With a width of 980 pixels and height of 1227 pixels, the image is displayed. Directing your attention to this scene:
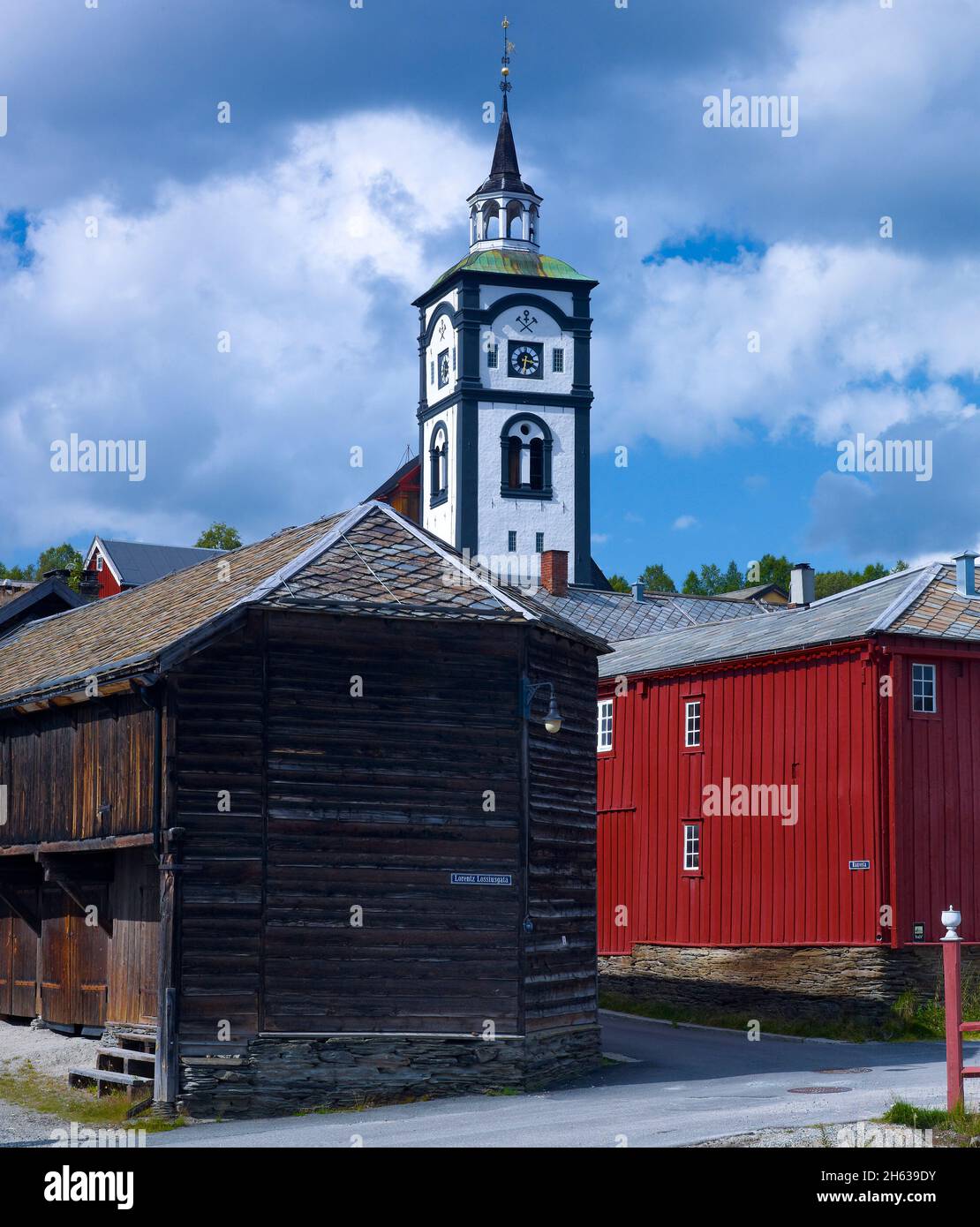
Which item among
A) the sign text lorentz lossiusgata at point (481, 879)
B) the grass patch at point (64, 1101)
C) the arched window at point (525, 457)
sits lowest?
the grass patch at point (64, 1101)

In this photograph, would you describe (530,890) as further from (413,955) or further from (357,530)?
(357,530)

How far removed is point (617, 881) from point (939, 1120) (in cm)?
2067

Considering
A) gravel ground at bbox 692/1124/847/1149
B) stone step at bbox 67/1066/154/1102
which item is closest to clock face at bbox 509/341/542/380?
stone step at bbox 67/1066/154/1102

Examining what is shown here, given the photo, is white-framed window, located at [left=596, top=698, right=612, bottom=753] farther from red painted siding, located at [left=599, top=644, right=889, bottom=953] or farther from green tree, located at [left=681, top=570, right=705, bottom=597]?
green tree, located at [left=681, top=570, right=705, bottom=597]

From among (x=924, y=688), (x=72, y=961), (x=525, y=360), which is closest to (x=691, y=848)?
(x=924, y=688)

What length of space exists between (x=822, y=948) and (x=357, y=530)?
39.7ft

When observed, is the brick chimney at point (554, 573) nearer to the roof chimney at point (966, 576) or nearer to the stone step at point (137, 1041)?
the roof chimney at point (966, 576)

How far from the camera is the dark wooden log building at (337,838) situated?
21.2 meters

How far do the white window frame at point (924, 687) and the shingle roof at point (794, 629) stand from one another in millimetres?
979

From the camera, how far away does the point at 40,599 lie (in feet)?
132

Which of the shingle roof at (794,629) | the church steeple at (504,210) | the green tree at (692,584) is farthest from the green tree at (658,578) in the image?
the shingle roof at (794,629)

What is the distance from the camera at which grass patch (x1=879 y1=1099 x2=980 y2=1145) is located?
15.8 meters

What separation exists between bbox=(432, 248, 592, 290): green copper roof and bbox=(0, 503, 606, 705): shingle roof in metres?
51.1
